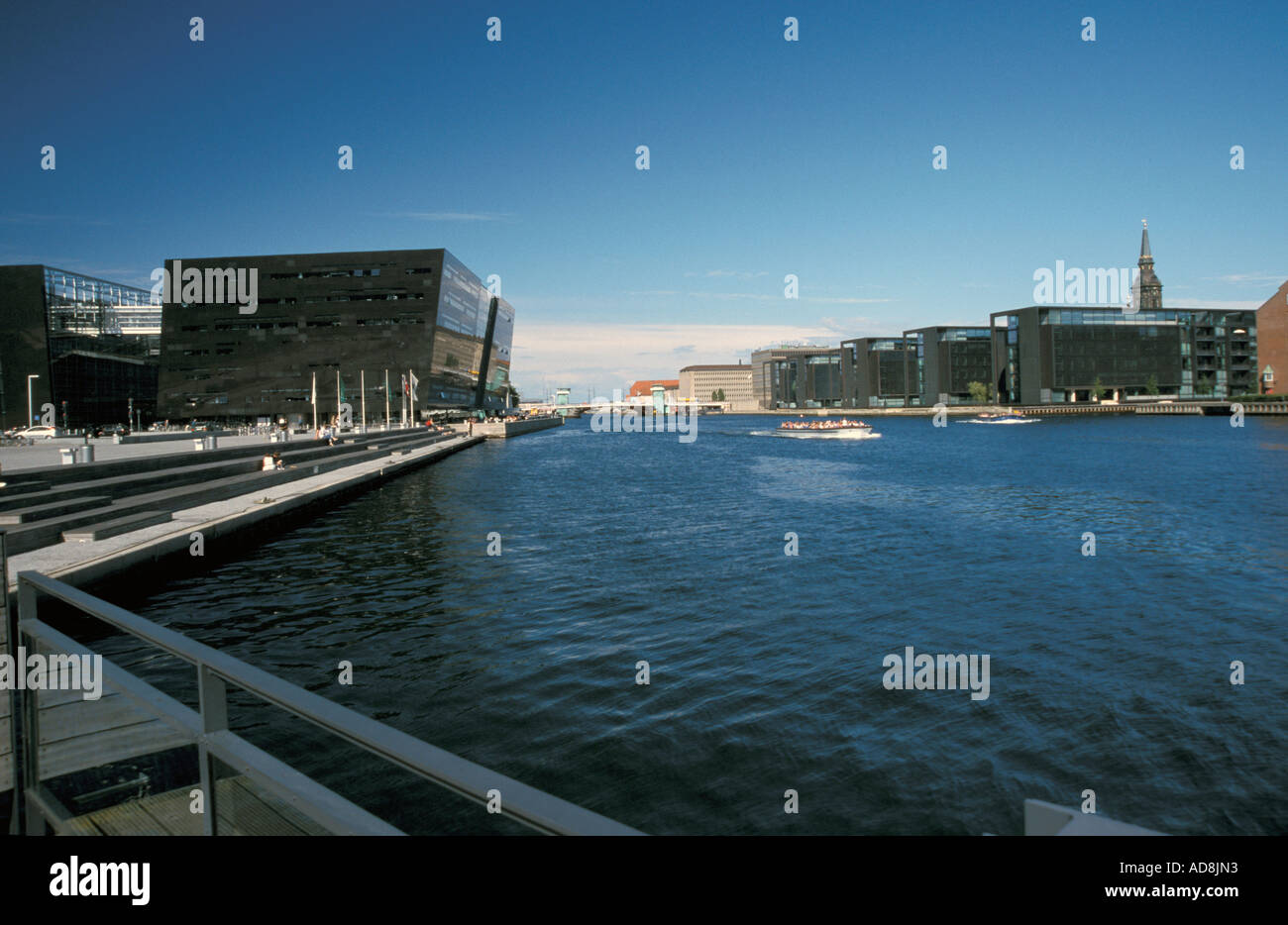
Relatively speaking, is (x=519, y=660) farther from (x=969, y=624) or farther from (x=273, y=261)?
(x=273, y=261)

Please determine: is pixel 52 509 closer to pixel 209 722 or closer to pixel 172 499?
pixel 172 499

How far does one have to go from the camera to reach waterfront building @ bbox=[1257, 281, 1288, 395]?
11138 cm

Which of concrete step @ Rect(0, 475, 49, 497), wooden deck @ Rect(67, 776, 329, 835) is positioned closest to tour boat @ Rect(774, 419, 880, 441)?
concrete step @ Rect(0, 475, 49, 497)

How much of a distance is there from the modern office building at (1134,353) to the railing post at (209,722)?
165 meters

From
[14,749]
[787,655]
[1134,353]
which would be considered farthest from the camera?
[1134,353]

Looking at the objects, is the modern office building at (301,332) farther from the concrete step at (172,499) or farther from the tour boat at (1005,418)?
the tour boat at (1005,418)

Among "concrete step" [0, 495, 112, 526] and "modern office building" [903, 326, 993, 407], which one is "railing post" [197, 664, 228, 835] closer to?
"concrete step" [0, 495, 112, 526]

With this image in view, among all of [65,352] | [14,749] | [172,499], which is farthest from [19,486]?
[65,352]

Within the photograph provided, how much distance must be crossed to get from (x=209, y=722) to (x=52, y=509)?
1983 cm

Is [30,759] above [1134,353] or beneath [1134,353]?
beneath

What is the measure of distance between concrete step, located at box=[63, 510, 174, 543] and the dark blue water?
2.45 m

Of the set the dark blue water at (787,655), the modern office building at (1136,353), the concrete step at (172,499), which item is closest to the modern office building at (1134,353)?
the modern office building at (1136,353)

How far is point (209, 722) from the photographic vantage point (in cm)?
321
